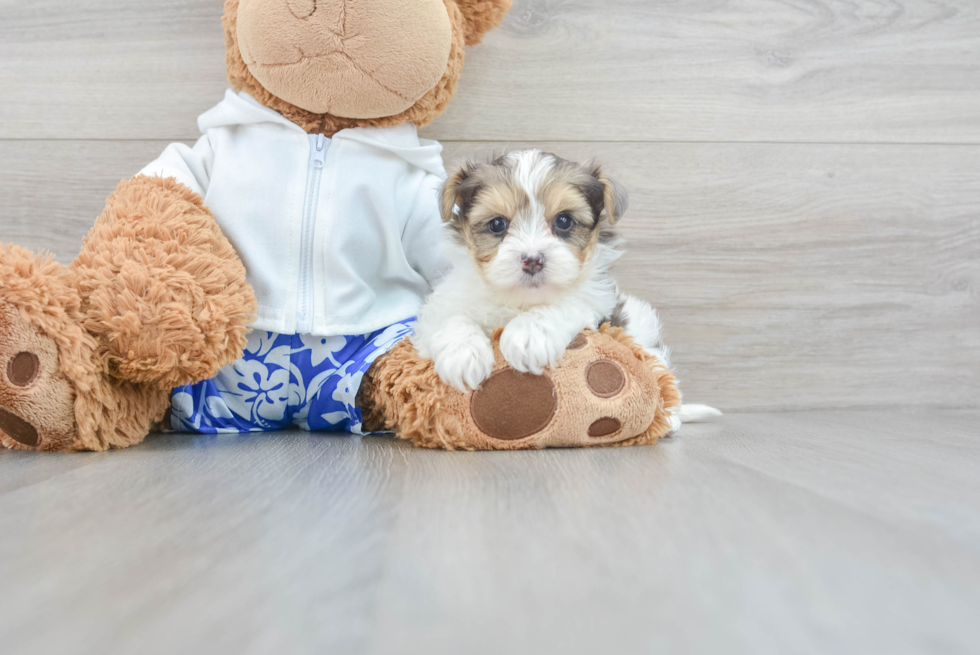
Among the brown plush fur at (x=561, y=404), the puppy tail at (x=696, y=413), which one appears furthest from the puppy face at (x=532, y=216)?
the puppy tail at (x=696, y=413)

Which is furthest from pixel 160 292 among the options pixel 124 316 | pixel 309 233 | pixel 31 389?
pixel 309 233

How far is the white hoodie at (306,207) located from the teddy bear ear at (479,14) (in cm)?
26

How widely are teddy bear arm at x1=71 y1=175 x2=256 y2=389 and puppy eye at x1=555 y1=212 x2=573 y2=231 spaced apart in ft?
2.06

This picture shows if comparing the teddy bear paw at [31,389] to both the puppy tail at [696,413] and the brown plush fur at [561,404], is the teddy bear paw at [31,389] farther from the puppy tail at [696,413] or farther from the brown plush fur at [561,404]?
the puppy tail at [696,413]

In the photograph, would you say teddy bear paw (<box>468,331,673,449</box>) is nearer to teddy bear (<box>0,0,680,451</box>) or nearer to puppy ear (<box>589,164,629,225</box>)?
teddy bear (<box>0,0,680,451</box>)

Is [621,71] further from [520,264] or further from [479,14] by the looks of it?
[520,264]

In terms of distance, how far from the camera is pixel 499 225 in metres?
1.38

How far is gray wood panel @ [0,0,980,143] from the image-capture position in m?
1.85

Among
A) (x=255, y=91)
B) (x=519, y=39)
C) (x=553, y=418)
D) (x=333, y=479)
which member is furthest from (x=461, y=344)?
(x=519, y=39)

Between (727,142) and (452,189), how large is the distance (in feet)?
3.06

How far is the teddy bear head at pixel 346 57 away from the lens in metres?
1.38

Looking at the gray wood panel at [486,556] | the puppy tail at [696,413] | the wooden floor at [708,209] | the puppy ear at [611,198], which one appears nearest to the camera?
the gray wood panel at [486,556]

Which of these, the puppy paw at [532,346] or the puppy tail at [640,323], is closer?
the puppy paw at [532,346]

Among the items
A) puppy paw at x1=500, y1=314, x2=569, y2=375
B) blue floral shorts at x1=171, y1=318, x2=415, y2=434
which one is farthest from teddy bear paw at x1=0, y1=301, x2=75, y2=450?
puppy paw at x1=500, y1=314, x2=569, y2=375
